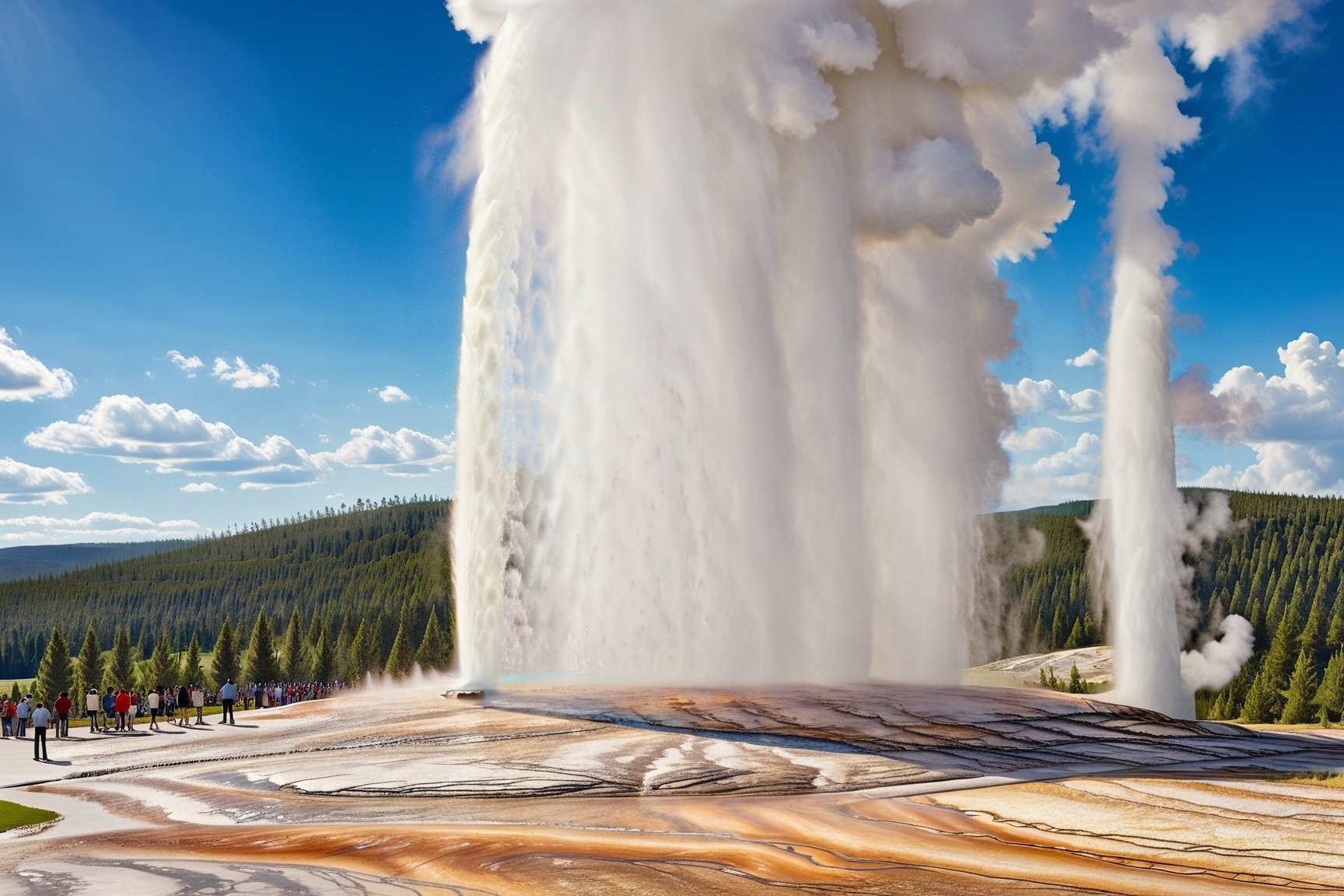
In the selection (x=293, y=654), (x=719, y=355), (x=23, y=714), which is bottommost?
(x=293, y=654)

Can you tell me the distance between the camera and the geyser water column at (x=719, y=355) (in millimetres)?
31203

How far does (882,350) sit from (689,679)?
53.3 ft

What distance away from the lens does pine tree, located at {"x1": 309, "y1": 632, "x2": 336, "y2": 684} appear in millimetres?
93750

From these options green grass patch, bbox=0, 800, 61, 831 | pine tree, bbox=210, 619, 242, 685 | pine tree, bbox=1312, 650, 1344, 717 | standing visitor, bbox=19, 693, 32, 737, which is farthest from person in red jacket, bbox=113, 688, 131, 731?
pine tree, bbox=210, 619, 242, 685

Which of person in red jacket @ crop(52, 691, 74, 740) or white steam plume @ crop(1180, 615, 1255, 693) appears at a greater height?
person in red jacket @ crop(52, 691, 74, 740)

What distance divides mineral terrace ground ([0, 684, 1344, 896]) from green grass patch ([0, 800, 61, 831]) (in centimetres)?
45

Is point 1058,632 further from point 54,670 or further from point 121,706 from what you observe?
point 121,706

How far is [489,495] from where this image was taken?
1152 inches

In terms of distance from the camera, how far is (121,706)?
99.0ft

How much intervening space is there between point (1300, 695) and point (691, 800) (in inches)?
2361

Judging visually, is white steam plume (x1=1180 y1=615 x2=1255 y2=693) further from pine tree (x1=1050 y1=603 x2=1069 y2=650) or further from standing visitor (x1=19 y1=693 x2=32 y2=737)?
standing visitor (x1=19 y1=693 x2=32 y2=737)

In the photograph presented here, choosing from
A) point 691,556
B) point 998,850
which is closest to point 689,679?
point 691,556

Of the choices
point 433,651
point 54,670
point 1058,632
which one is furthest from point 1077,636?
point 54,670

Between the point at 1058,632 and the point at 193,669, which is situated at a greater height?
the point at 1058,632
